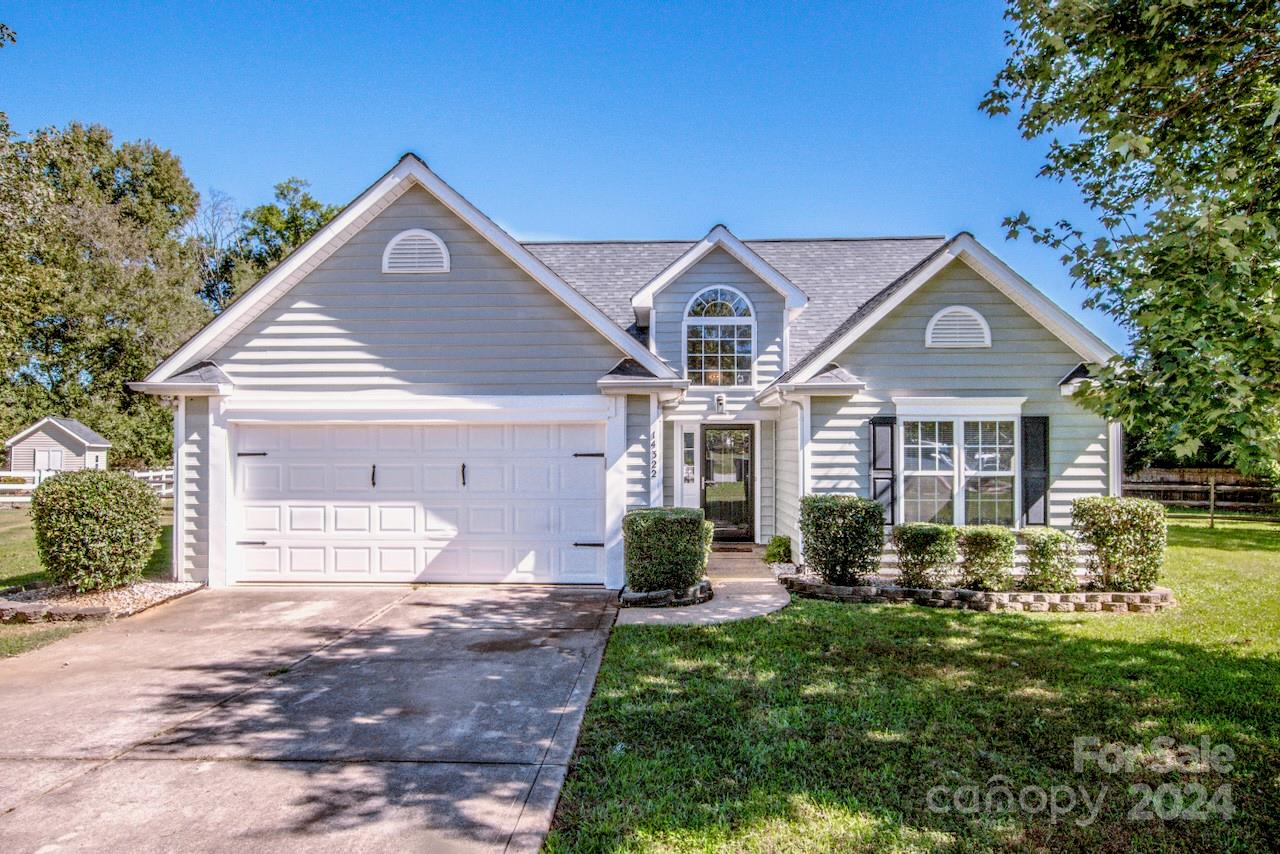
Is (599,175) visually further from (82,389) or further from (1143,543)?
(82,389)

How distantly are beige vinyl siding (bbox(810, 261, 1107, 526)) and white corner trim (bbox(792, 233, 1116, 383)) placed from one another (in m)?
0.14

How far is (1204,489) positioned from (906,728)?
22838mm

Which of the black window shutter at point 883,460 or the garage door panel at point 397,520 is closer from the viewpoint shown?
the garage door panel at point 397,520

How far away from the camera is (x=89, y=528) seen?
745cm

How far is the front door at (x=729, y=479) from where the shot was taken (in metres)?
12.1

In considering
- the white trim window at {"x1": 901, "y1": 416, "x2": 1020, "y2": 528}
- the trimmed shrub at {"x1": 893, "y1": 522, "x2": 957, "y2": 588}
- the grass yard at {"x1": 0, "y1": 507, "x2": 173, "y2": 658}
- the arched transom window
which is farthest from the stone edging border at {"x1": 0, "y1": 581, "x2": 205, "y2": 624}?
the white trim window at {"x1": 901, "y1": 416, "x2": 1020, "y2": 528}

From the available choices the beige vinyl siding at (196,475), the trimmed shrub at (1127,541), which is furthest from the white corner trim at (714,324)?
the beige vinyl siding at (196,475)

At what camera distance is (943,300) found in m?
9.38

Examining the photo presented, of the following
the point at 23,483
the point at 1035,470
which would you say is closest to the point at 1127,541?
the point at 1035,470

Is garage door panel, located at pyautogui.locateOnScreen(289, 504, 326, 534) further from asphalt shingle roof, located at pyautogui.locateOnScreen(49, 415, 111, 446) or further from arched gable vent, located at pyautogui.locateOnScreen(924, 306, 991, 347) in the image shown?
asphalt shingle roof, located at pyautogui.locateOnScreen(49, 415, 111, 446)

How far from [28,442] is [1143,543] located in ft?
132

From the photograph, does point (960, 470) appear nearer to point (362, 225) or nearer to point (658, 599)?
point (658, 599)

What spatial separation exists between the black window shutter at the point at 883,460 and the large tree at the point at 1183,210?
11.9 feet

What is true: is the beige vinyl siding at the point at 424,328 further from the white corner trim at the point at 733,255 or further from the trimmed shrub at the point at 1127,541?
the trimmed shrub at the point at 1127,541
